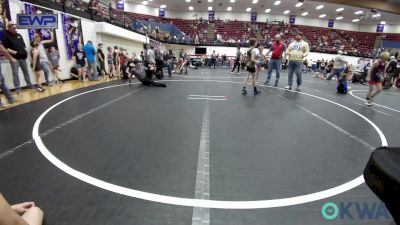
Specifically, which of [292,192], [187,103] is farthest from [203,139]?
[187,103]

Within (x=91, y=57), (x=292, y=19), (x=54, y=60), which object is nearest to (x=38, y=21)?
(x=54, y=60)

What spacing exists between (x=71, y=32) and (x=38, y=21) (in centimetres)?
414

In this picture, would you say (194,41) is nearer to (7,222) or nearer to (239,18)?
(239,18)

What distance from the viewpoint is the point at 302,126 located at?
435 centimetres

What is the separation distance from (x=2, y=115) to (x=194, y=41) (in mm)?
28138

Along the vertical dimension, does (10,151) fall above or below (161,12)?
below

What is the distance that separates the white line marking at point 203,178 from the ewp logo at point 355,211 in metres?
0.95

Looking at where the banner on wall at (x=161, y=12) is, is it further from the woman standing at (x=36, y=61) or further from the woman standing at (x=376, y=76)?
the woman standing at (x=376, y=76)

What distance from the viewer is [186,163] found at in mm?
2771

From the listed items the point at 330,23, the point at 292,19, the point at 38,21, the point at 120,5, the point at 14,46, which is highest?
the point at 292,19

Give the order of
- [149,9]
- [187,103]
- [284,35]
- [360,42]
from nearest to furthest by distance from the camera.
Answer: [187,103]
[149,9]
[284,35]
[360,42]

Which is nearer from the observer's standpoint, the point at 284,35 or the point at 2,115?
the point at 2,115

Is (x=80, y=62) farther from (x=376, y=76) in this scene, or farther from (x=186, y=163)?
(x=376, y=76)

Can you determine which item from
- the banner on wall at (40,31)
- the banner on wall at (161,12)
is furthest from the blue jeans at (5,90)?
the banner on wall at (161,12)
